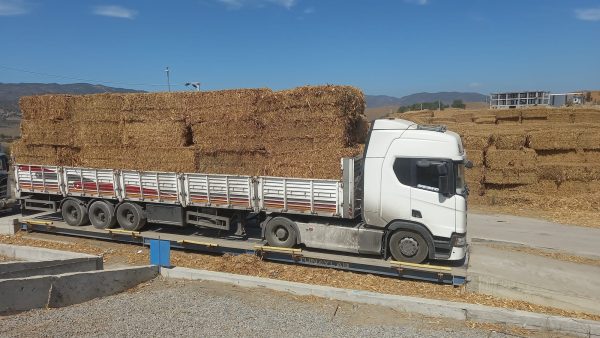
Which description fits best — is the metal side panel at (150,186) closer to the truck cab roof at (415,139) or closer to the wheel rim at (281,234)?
the wheel rim at (281,234)

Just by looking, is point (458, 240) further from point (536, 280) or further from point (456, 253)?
point (536, 280)

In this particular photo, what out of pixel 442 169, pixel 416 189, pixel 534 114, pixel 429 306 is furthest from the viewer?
pixel 534 114

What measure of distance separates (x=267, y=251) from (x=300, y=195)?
A: 61.0 inches

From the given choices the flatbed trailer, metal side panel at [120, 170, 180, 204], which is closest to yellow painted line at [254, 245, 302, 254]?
the flatbed trailer

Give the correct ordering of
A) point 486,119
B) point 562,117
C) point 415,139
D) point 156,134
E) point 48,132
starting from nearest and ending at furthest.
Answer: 1. point 415,139
2. point 156,134
3. point 48,132
4. point 562,117
5. point 486,119

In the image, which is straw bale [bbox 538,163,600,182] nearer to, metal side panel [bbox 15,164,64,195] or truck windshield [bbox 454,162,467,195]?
truck windshield [bbox 454,162,467,195]

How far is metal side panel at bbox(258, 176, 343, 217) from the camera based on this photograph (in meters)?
10.2

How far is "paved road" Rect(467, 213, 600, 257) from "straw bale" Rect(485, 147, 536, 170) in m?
2.89

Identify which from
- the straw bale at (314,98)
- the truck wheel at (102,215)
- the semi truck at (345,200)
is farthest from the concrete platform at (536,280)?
the truck wheel at (102,215)

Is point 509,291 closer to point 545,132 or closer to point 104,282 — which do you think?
point 104,282

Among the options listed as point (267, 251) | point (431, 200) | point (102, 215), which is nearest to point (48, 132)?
point (102, 215)

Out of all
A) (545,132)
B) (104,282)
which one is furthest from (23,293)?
(545,132)

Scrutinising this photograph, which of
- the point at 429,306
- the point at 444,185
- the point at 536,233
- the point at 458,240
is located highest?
the point at 444,185

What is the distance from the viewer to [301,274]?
33.0 feet
